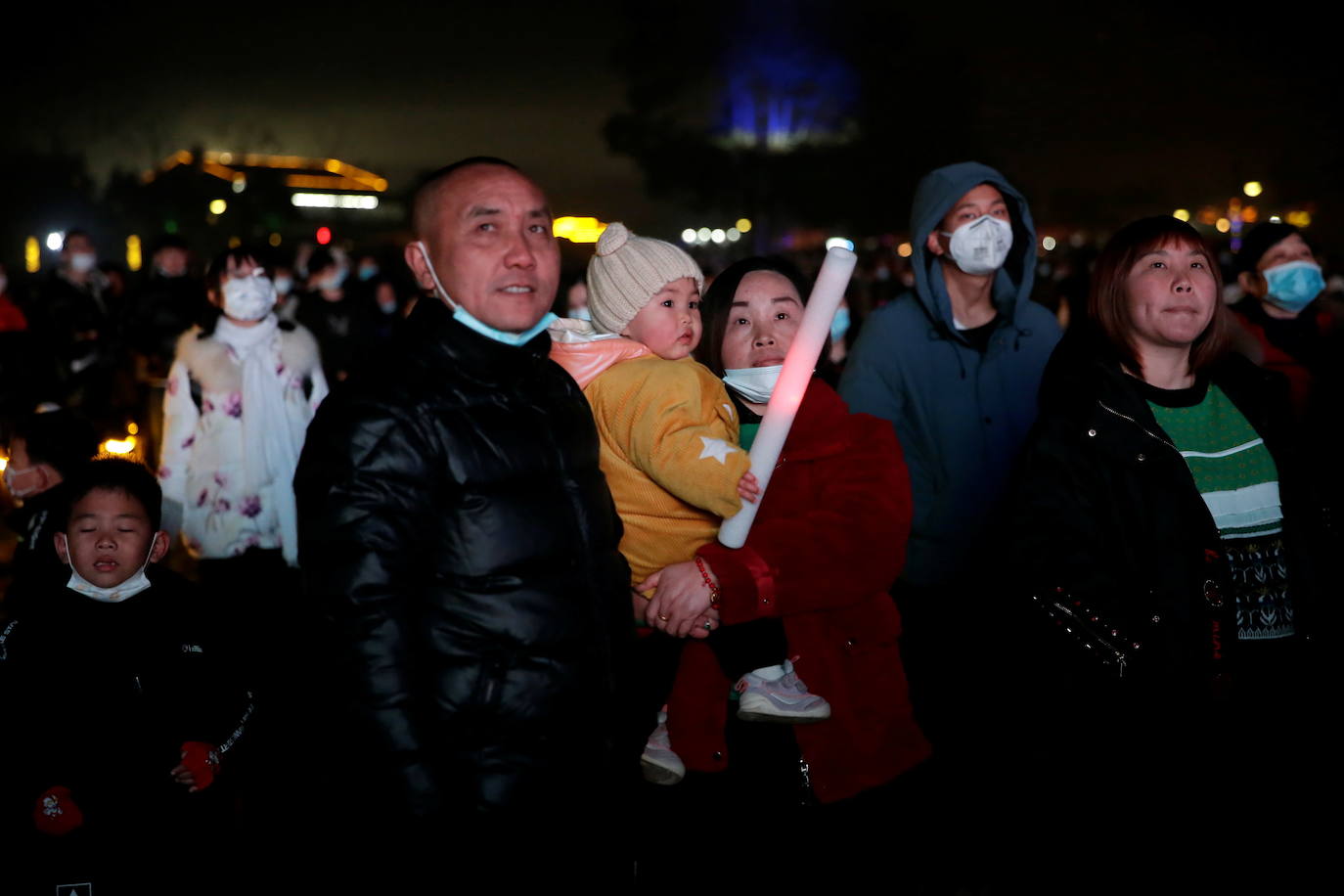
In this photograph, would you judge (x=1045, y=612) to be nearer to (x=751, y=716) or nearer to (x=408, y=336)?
(x=751, y=716)

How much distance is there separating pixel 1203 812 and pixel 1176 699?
1.63ft

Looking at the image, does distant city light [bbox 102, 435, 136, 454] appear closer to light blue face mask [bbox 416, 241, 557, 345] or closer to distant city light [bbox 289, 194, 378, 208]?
light blue face mask [bbox 416, 241, 557, 345]

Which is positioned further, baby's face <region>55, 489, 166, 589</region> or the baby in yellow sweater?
baby's face <region>55, 489, 166, 589</region>

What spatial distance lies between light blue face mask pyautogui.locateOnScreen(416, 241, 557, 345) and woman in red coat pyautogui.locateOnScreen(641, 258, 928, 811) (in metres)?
0.62

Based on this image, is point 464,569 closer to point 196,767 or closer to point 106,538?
point 196,767

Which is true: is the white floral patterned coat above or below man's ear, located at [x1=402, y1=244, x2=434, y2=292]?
below

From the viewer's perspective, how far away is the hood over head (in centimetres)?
436

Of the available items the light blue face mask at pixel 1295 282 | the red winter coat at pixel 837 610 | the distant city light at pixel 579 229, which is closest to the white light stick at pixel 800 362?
the red winter coat at pixel 837 610

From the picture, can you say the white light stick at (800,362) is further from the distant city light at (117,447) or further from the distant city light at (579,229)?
the distant city light at (117,447)

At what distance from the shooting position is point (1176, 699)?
307 centimetres

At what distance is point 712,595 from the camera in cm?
250

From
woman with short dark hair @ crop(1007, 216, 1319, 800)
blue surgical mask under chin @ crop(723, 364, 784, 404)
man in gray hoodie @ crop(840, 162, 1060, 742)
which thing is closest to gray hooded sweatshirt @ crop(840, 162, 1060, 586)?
man in gray hoodie @ crop(840, 162, 1060, 742)

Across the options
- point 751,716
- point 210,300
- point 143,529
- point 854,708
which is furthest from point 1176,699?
point 210,300

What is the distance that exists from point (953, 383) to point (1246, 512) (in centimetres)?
136
